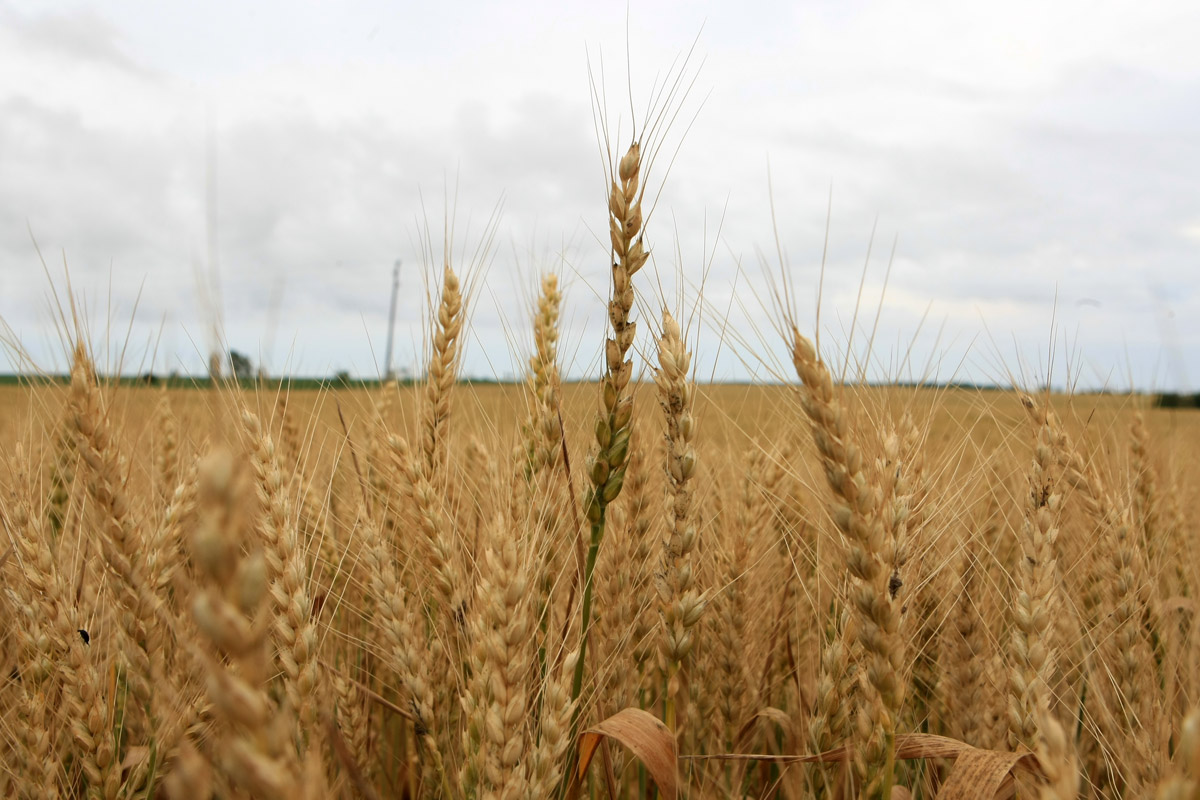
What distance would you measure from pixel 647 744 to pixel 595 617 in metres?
0.55

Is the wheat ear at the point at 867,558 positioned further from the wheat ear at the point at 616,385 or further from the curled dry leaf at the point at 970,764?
the wheat ear at the point at 616,385

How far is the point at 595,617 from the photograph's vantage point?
1827mm

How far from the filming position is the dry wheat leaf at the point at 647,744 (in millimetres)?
1278

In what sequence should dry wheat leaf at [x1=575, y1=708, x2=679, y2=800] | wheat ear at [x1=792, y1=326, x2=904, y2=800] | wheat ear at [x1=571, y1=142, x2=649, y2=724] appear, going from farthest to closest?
wheat ear at [x1=571, y1=142, x2=649, y2=724] < dry wheat leaf at [x1=575, y1=708, x2=679, y2=800] < wheat ear at [x1=792, y1=326, x2=904, y2=800]

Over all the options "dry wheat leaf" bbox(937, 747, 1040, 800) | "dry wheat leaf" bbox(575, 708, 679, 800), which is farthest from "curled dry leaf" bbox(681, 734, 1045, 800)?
"dry wheat leaf" bbox(575, 708, 679, 800)

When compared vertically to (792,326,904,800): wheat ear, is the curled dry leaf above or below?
below

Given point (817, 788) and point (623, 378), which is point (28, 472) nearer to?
point (623, 378)

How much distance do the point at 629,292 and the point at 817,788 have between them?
4.56 ft

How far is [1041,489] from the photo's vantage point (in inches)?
61.3

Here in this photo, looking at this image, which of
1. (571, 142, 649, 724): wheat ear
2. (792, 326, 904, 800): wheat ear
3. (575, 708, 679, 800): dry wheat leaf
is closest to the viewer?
(792, 326, 904, 800): wheat ear

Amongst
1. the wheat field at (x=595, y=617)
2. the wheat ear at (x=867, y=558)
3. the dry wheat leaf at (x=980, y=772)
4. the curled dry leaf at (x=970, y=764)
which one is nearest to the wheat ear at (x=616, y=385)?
the wheat field at (x=595, y=617)

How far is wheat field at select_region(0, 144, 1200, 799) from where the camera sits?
1194 mm

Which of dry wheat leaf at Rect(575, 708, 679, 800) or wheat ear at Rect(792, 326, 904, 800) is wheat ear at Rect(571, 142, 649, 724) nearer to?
dry wheat leaf at Rect(575, 708, 679, 800)

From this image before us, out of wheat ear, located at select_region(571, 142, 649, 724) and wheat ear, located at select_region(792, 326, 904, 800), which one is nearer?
wheat ear, located at select_region(792, 326, 904, 800)
